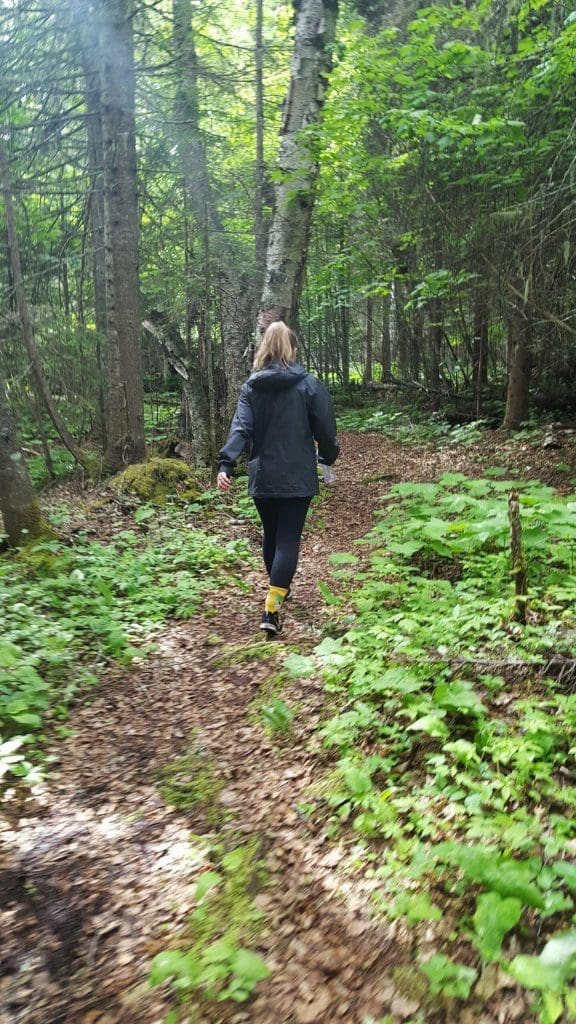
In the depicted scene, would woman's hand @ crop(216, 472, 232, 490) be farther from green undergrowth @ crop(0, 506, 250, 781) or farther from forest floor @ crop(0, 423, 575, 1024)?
green undergrowth @ crop(0, 506, 250, 781)

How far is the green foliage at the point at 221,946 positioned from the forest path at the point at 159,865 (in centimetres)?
5

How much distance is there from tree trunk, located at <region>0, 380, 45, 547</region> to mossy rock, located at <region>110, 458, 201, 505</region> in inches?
96.2

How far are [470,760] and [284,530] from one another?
2.46 m

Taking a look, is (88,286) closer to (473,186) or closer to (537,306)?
(473,186)

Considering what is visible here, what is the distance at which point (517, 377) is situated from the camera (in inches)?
425

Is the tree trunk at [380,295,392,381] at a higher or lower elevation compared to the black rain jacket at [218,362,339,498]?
higher

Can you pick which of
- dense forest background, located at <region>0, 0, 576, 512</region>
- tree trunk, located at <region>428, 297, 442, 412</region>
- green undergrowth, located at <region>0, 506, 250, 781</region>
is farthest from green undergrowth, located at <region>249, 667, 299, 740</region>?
tree trunk, located at <region>428, 297, 442, 412</region>

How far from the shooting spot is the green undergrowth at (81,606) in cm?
352

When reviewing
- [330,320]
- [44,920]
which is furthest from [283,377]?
[330,320]

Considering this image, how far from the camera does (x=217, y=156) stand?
11.7 m

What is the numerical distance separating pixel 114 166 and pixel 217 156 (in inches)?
135

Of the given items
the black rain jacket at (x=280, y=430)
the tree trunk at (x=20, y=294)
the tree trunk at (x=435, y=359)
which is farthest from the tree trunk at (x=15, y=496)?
the tree trunk at (x=435, y=359)

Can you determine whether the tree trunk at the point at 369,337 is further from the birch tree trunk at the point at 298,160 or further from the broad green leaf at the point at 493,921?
the broad green leaf at the point at 493,921

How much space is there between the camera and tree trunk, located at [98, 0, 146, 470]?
8672mm
